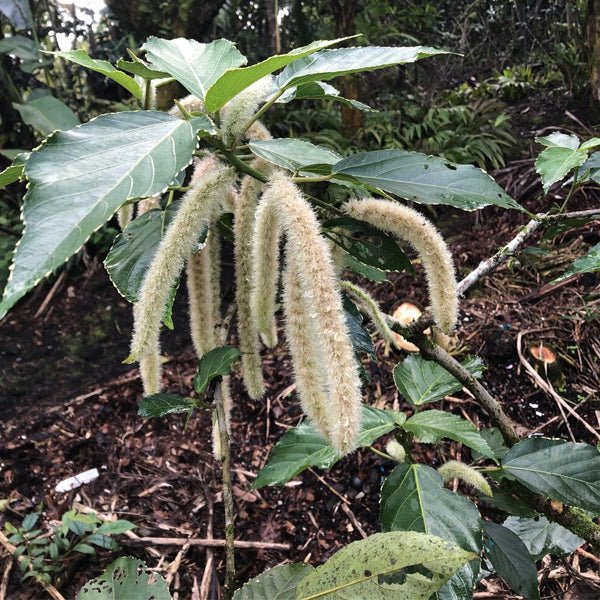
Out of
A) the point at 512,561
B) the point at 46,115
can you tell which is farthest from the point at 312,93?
the point at 46,115

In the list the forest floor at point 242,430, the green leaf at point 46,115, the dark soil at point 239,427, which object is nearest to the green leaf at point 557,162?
the forest floor at point 242,430

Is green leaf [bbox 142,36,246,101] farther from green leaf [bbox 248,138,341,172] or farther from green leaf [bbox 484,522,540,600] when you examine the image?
green leaf [bbox 484,522,540,600]

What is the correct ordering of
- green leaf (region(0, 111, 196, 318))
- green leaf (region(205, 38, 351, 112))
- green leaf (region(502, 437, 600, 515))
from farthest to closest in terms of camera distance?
1. green leaf (region(502, 437, 600, 515))
2. green leaf (region(205, 38, 351, 112))
3. green leaf (region(0, 111, 196, 318))

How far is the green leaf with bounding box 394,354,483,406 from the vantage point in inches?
39.8

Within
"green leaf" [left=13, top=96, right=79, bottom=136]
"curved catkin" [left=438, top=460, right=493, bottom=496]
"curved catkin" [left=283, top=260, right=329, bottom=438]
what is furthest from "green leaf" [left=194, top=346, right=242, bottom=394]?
"green leaf" [left=13, top=96, right=79, bottom=136]

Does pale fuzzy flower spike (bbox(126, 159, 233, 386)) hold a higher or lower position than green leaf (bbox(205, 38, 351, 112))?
lower

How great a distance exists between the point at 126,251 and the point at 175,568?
110cm

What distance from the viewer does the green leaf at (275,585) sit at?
29.7 inches

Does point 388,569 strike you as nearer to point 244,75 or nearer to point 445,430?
point 445,430

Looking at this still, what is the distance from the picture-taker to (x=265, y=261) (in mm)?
658

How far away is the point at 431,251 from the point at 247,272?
25 cm

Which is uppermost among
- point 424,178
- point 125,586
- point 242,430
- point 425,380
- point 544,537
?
point 424,178

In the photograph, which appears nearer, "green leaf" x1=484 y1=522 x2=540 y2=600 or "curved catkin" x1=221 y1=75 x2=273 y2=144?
"curved catkin" x1=221 y1=75 x2=273 y2=144

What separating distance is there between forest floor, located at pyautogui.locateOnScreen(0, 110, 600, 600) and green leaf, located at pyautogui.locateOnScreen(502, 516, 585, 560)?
0.16 metres
